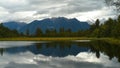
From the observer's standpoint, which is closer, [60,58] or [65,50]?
[60,58]

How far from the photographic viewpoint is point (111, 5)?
2473 inches

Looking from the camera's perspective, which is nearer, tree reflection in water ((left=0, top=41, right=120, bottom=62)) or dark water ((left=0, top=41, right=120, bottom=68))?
dark water ((left=0, top=41, right=120, bottom=68))

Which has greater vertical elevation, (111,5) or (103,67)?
(111,5)

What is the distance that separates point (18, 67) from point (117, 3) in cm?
3390

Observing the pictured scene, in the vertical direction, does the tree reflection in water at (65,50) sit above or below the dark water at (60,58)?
below

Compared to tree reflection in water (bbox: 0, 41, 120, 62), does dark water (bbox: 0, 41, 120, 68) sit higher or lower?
higher

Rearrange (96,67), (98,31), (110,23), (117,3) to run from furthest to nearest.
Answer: (98,31) < (110,23) < (117,3) < (96,67)

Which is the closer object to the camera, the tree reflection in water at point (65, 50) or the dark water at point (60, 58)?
the dark water at point (60, 58)

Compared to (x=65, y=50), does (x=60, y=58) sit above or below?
above

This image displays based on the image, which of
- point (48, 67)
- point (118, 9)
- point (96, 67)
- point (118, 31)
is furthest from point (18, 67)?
point (118, 31)

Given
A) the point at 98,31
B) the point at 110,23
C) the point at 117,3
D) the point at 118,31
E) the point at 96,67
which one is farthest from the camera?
the point at 98,31

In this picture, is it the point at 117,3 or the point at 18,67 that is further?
the point at 117,3

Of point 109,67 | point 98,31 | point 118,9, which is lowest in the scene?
point 98,31

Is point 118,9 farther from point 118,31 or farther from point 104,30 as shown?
point 104,30
